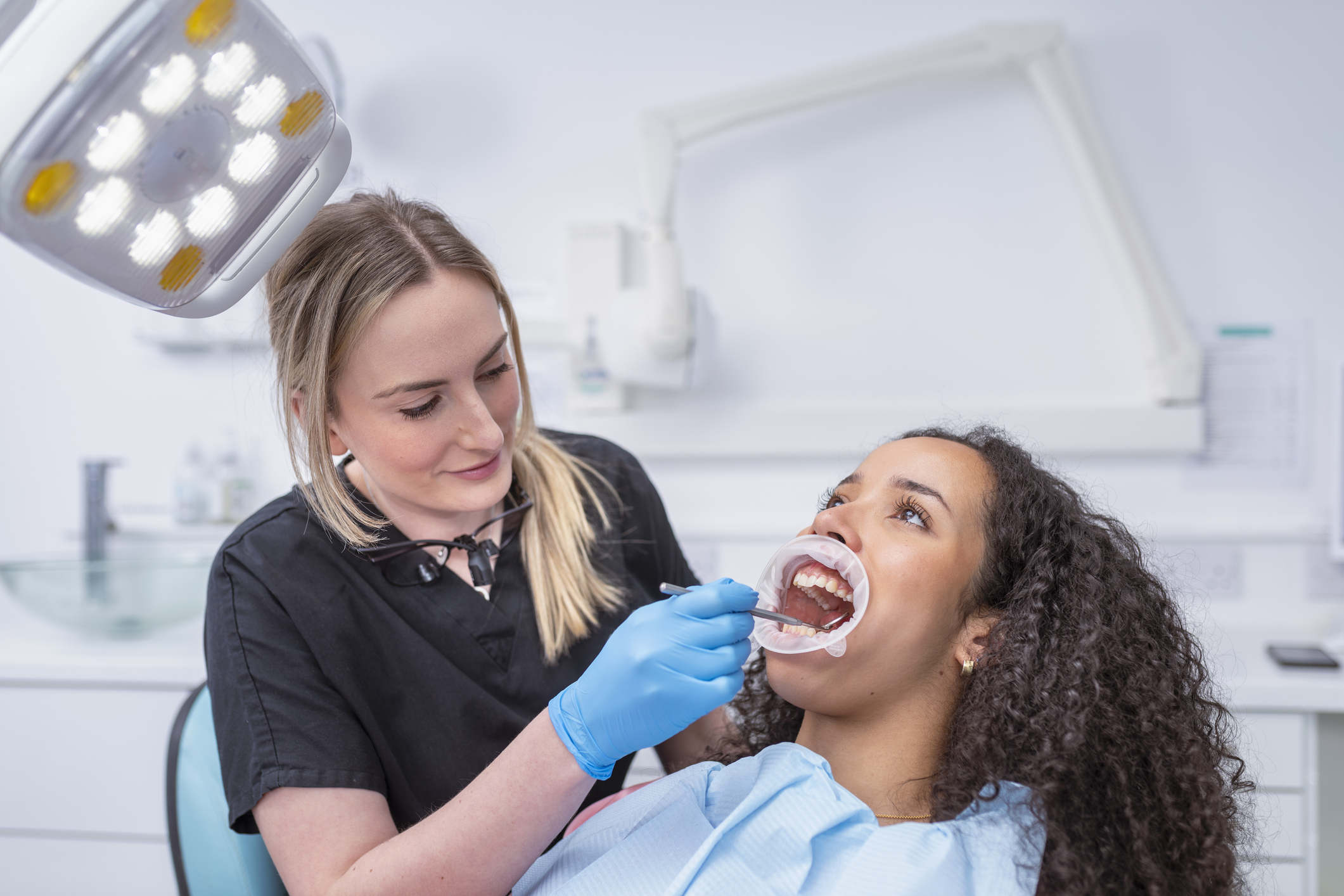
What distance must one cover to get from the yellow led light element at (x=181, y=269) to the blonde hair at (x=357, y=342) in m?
0.30

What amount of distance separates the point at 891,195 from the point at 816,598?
4.44ft

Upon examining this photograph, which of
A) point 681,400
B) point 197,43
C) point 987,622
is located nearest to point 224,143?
point 197,43

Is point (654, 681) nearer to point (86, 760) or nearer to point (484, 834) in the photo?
point (484, 834)

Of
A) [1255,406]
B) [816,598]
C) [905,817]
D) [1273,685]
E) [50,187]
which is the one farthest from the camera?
[1255,406]

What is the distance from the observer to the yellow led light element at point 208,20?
0.58 metres

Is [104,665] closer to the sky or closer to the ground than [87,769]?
closer to the sky

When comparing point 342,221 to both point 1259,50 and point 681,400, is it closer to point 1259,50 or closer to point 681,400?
point 681,400

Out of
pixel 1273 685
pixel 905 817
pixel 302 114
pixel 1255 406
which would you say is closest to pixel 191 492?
pixel 302 114

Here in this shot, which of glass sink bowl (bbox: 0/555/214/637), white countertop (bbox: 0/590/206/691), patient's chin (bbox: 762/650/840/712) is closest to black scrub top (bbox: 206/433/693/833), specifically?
patient's chin (bbox: 762/650/840/712)

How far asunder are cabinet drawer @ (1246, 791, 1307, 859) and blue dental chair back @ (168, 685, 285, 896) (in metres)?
1.64

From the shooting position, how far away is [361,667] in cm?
104

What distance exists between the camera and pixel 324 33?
2.27 m

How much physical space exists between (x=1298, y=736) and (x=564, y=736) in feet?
4.89

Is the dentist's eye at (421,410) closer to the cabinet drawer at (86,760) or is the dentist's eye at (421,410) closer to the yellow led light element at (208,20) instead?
the yellow led light element at (208,20)
